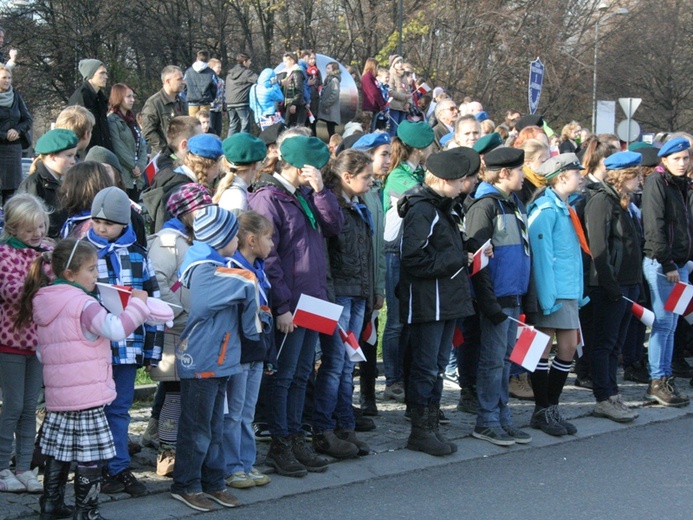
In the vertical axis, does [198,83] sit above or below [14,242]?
above

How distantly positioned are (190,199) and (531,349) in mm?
2876

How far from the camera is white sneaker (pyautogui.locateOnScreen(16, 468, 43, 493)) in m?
5.77

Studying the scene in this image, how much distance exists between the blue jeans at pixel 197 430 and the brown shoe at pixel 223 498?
0.09m

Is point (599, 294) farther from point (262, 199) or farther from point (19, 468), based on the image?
point (19, 468)

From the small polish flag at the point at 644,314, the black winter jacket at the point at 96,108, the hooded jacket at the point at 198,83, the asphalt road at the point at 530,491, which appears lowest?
the asphalt road at the point at 530,491

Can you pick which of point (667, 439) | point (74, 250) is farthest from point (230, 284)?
point (667, 439)

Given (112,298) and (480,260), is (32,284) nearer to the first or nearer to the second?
(112,298)

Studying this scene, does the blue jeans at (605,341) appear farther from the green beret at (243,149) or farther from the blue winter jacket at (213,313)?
the blue winter jacket at (213,313)

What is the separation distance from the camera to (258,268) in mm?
6129

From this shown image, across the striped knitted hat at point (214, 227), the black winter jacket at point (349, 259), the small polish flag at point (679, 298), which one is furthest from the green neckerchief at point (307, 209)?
the small polish flag at point (679, 298)

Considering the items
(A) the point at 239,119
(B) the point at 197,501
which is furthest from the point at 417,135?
(A) the point at 239,119

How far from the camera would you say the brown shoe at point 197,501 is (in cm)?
569

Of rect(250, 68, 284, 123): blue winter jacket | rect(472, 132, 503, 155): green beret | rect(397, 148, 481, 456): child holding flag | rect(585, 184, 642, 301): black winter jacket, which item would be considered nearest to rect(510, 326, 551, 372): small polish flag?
rect(397, 148, 481, 456): child holding flag

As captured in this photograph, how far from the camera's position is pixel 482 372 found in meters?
7.46
